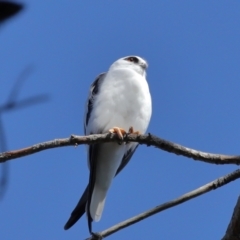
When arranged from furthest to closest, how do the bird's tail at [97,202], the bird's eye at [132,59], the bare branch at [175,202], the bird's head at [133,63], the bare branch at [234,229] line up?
the bird's eye at [132,59] < the bird's head at [133,63] < the bird's tail at [97,202] < the bare branch at [175,202] < the bare branch at [234,229]

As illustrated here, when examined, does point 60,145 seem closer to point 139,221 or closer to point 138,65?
point 139,221

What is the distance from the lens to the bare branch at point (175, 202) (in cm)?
255

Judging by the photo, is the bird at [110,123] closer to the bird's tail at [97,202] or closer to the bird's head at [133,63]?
the bird's tail at [97,202]

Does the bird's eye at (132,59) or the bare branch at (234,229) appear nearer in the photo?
the bare branch at (234,229)

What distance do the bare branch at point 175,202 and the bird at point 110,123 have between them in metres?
1.79

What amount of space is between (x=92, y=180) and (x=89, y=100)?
95cm

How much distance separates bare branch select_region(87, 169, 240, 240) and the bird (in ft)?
5.89

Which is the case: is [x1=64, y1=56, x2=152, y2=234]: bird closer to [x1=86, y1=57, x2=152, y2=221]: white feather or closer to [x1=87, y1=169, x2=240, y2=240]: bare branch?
[x1=86, y1=57, x2=152, y2=221]: white feather

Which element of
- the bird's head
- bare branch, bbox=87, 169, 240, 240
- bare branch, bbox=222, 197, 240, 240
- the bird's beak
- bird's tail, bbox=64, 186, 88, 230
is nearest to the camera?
bare branch, bbox=222, 197, 240, 240

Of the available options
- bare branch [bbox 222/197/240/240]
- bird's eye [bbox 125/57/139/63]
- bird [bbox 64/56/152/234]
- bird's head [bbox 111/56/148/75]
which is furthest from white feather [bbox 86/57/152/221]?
bare branch [bbox 222/197/240/240]

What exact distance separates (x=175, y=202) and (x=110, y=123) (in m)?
2.08

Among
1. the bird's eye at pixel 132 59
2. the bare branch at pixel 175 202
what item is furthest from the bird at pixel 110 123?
the bare branch at pixel 175 202

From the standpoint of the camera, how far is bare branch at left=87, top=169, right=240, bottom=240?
2547 mm

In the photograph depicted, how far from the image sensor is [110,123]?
4.59 meters
